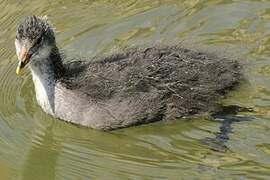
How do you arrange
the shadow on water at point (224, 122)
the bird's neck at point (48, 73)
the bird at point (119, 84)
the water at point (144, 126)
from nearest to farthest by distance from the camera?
the water at point (144, 126) < the shadow on water at point (224, 122) < the bird at point (119, 84) < the bird's neck at point (48, 73)

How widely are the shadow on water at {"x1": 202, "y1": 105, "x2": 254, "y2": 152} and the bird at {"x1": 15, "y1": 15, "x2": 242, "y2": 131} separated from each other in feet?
0.39

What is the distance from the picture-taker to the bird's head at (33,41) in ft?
21.9

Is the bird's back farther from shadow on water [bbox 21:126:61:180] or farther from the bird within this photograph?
shadow on water [bbox 21:126:61:180]

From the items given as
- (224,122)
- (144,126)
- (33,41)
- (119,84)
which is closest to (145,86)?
(119,84)

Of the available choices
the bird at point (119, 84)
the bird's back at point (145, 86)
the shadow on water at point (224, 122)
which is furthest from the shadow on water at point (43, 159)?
the shadow on water at point (224, 122)

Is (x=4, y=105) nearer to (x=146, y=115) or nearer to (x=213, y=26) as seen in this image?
(x=146, y=115)

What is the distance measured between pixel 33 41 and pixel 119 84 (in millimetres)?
866

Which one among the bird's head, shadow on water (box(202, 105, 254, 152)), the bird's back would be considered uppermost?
the bird's head

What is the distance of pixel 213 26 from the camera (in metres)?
8.25

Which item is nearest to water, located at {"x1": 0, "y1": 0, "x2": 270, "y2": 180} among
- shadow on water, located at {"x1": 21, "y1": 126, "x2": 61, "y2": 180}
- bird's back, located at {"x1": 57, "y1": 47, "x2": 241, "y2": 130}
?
shadow on water, located at {"x1": 21, "y1": 126, "x2": 61, "y2": 180}

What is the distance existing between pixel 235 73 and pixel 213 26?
120 centimetres

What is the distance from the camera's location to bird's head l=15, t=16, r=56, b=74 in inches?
263

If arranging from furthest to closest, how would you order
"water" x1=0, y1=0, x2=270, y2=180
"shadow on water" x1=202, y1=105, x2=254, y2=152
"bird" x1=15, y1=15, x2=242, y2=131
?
1. "bird" x1=15, y1=15, x2=242, y2=131
2. "shadow on water" x1=202, y1=105, x2=254, y2=152
3. "water" x1=0, y1=0, x2=270, y2=180

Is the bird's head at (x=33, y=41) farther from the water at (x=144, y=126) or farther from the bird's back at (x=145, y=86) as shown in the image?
the water at (x=144, y=126)
